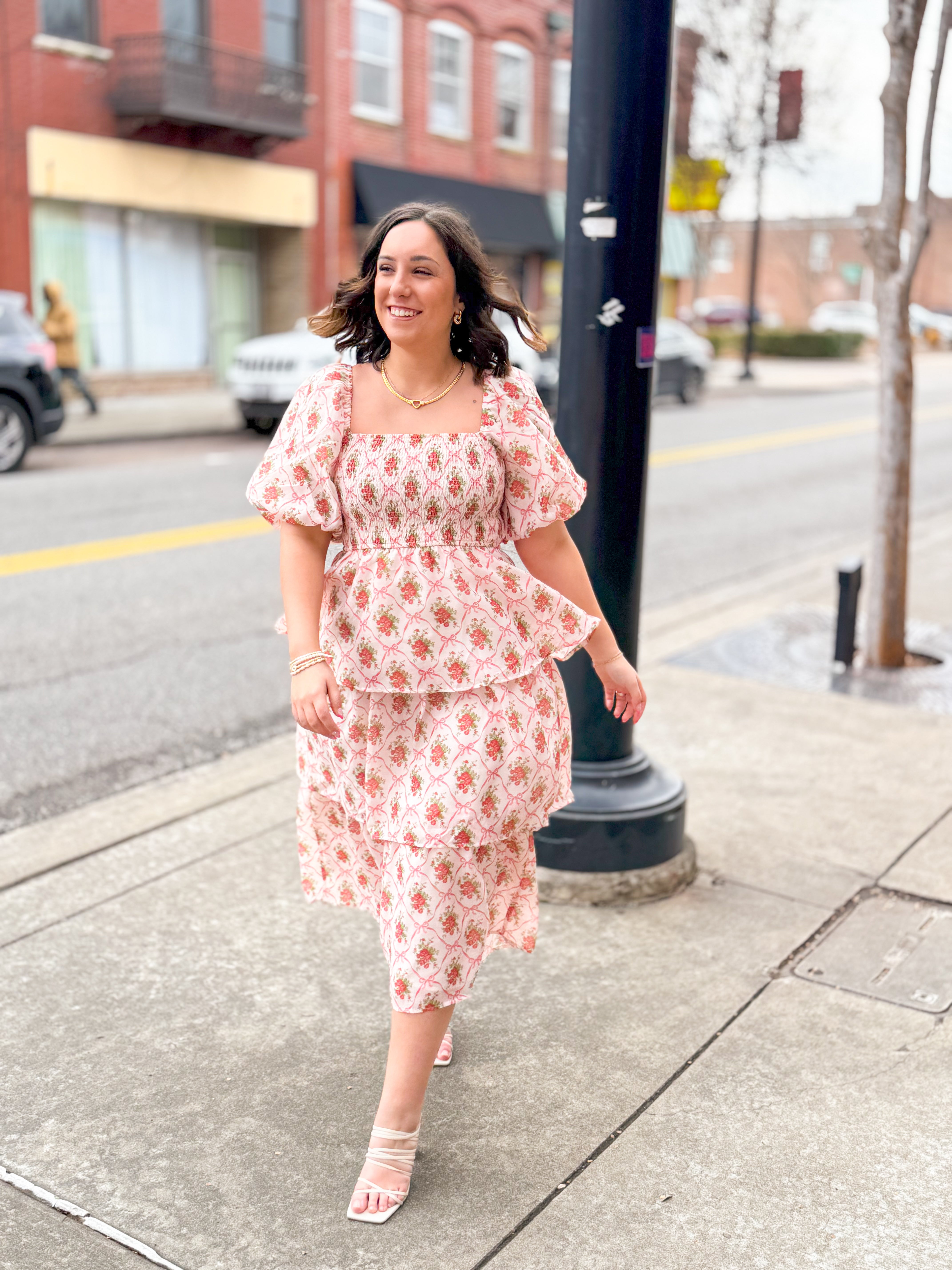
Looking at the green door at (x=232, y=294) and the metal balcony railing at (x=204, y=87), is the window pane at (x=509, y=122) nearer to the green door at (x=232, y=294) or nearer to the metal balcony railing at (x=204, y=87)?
the metal balcony railing at (x=204, y=87)

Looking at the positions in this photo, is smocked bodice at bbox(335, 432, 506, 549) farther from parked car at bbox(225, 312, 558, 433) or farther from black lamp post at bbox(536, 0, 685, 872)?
parked car at bbox(225, 312, 558, 433)

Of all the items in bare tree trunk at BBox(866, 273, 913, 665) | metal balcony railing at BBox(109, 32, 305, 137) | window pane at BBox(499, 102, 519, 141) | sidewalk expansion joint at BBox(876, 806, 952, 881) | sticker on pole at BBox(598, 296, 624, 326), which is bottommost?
sidewalk expansion joint at BBox(876, 806, 952, 881)

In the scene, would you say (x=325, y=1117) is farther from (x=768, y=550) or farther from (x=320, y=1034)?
(x=768, y=550)

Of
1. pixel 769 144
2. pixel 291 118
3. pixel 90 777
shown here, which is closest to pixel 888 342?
pixel 90 777

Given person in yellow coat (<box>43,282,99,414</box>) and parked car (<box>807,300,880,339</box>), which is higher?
parked car (<box>807,300,880,339</box>)

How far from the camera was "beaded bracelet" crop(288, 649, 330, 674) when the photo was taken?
2.40 m

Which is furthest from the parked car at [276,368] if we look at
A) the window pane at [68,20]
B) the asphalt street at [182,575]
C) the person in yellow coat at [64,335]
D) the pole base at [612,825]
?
the pole base at [612,825]

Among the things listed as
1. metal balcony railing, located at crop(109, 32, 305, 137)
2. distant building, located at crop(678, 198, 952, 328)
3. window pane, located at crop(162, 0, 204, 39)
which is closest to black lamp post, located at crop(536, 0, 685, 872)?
metal balcony railing, located at crop(109, 32, 305, 137)

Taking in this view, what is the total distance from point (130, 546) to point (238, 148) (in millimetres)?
14621

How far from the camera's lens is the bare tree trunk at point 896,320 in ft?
18.3

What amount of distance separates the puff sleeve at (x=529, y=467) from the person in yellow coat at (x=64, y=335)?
15.6 m

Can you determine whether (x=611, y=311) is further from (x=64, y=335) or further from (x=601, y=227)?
(x=64, y=335)

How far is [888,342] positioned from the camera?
5.94m

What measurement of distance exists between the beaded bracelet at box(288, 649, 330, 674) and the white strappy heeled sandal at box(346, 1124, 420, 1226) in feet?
2.76
